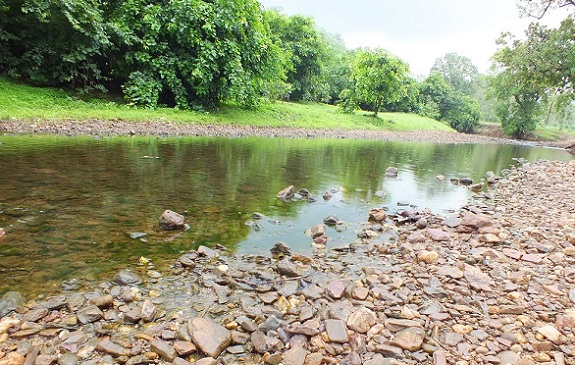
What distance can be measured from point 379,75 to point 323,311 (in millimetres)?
37936

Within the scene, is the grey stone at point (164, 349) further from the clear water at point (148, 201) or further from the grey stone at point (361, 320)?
the grey stone at point (361, 320)

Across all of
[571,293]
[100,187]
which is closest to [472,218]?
[571,293]

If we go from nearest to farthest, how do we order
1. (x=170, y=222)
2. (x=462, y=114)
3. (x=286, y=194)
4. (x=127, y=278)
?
1. (x=127, y=278)
2. (x=170, y=222)
3. (x=286, y=194)
4. (x=462, y=114)

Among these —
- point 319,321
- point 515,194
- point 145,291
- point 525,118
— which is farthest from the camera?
point 525,118

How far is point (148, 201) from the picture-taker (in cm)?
651

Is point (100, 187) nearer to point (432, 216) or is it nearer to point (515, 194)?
point (432, 216)

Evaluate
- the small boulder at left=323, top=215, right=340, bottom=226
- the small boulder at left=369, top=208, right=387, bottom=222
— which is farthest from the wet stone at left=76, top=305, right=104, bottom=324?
the small boulder at left=369, top=208, right=387, bottom=222

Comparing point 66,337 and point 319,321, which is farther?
point 319,321

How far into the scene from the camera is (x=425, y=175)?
12.6 meters

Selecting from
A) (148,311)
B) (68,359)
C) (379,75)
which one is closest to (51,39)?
(148,311)

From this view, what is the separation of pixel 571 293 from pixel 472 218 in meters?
2.39

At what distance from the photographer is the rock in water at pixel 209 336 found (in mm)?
2756

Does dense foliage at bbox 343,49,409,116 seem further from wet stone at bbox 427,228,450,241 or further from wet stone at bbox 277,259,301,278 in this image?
wet stone at bbox 277,259,301,278

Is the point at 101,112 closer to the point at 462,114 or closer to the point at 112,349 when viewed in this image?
the point at 112,349
